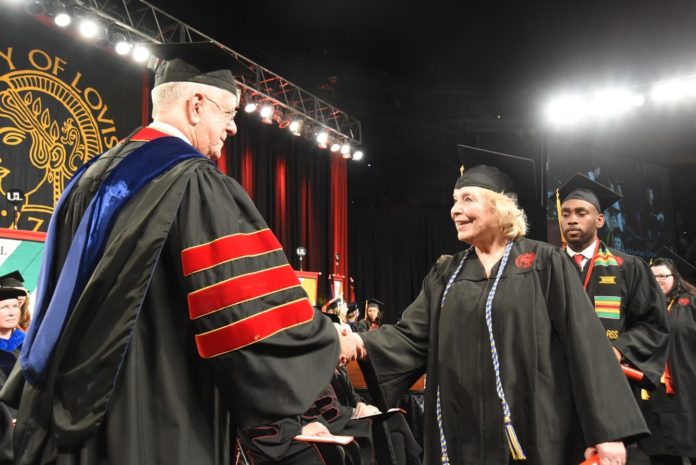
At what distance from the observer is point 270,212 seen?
12.6 metres

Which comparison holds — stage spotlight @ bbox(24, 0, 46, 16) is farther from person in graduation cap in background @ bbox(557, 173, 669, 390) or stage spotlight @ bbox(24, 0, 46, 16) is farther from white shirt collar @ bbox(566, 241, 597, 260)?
white shirt collar @ bbox(566, 241, 597, 260)

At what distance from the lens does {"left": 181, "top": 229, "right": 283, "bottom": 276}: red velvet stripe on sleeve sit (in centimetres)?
151

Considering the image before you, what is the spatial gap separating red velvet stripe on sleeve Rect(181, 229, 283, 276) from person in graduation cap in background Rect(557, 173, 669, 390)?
213 centimetres

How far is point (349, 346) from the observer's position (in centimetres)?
254

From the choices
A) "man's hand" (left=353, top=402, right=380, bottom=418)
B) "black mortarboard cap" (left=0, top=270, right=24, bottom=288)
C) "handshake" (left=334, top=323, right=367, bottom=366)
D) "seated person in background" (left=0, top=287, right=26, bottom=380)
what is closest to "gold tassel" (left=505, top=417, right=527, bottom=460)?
Result: "handshake" (left=334, top=323, right=367, bottom=366)

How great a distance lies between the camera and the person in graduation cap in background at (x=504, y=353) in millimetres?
2266

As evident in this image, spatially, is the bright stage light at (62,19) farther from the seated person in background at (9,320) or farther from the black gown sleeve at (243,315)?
the black gown sleeve at (243,315)

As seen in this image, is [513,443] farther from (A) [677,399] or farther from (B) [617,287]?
(A) [677,399]

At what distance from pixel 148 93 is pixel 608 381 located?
902cm

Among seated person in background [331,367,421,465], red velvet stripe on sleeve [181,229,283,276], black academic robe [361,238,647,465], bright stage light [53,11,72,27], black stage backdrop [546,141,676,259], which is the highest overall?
bright stage light [53,11,72,27]

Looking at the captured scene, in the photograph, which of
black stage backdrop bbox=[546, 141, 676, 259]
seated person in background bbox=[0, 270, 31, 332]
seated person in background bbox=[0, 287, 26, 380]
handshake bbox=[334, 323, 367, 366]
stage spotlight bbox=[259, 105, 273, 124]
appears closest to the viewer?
handshake bbox=[334, 323, 367, 366]

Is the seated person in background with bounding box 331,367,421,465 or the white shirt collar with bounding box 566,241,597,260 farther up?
the white shirt collar with bounding box 566,241,597,260

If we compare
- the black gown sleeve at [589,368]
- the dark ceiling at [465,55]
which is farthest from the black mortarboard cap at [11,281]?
the dark ceiling at [465,55]

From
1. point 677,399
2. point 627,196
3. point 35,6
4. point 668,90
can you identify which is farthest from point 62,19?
point 627,196
